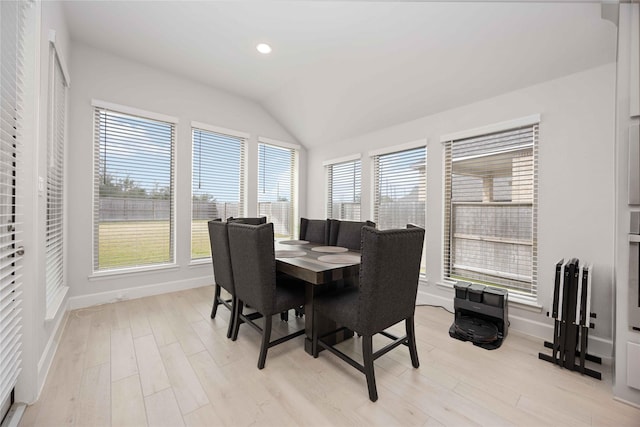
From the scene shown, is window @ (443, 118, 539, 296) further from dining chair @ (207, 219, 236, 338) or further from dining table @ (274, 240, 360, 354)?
dining chair @ (207, 219, 236, 338)

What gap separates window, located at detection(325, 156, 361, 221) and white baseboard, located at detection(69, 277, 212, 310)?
7.65ft

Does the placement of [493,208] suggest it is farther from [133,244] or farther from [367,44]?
[133,244]

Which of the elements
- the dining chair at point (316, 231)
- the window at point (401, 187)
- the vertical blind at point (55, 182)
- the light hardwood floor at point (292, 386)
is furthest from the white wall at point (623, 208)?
the vertical blind at point (55, 182)

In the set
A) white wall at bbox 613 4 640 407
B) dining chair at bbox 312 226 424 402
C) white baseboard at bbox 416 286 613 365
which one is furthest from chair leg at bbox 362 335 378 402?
white baseboard at bbox 416 286 613 365

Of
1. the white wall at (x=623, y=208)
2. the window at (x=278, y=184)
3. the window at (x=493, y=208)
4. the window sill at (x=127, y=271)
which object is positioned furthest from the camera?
the window at (x=278, y=184)

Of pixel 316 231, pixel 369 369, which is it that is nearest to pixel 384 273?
pixel 369 369

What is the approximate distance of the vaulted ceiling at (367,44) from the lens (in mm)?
1995

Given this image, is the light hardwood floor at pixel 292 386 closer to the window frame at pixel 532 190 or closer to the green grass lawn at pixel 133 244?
the window frame at pixel 532 190

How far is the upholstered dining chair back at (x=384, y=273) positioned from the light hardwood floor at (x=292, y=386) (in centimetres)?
46

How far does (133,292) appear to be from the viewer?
3.15 m

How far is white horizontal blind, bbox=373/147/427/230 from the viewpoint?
10.8 ft

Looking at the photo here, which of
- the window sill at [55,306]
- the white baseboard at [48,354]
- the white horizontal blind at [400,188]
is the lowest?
the white baseboard at [48,354]

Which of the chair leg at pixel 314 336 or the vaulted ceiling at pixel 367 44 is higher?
the vaulted ceiling at pixel 367 44

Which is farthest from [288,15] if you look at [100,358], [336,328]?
[100,358]
